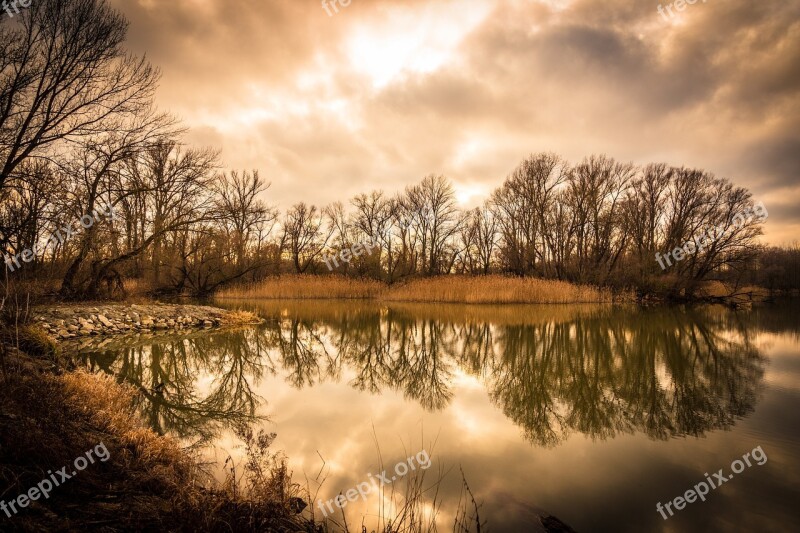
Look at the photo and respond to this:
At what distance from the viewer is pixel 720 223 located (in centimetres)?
2786

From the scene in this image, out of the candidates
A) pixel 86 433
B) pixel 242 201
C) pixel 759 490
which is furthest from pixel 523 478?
pixel 242 201

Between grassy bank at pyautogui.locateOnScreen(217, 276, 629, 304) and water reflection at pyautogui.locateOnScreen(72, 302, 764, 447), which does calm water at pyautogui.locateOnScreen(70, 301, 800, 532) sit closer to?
water reflection at pyautogui.locateOnScreen(72, 302, 764, 447)

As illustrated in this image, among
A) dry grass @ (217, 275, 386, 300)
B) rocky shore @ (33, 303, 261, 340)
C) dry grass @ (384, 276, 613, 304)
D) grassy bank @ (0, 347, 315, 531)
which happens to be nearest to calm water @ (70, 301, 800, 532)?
grassy bank @ (0, 347, 315, 531)

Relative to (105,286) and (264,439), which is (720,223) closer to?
(264,439)

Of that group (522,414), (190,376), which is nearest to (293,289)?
(190,376)

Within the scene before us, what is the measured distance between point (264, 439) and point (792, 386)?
25.1ft

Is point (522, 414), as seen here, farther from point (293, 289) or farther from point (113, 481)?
point (293, 289)

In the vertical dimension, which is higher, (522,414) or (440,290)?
(440,290)

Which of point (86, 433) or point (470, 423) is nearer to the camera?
point (86, 433)

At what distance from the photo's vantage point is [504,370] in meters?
7.09

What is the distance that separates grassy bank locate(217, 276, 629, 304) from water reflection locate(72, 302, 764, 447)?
931 cm

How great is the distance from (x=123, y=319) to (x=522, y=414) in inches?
474

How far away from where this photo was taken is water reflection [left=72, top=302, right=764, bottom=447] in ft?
15.2

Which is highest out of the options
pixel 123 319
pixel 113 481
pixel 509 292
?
pixel 509 292
